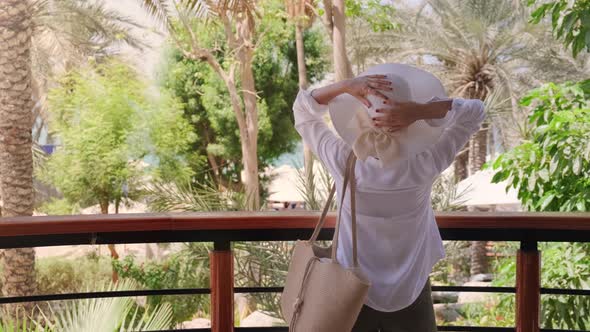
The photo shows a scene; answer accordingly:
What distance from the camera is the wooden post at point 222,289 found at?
2025mm

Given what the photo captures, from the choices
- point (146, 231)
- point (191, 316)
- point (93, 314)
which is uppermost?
point (146, 231)

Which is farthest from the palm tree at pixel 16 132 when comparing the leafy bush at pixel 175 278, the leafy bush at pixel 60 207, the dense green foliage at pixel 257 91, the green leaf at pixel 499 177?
the leafy bush at pixel 60 207

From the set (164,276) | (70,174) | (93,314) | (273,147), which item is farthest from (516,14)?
(93,314)

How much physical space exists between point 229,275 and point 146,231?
27 centimetres

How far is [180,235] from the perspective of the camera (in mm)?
1957

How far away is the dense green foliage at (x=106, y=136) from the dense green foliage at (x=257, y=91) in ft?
1.62

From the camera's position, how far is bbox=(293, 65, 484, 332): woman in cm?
133

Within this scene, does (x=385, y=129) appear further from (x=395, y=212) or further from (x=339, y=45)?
(x=339, y=45)

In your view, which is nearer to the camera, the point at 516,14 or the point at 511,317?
the point at 511,317

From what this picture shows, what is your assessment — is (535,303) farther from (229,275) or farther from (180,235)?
(180,235)

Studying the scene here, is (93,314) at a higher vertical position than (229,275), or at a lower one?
lower

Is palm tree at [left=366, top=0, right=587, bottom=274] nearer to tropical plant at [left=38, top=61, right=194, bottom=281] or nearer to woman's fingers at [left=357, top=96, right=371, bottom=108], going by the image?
tropical plant at [left=38, top=61, right=194, bottom=281]

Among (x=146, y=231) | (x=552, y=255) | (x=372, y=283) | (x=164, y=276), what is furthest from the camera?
(x=164, y=276)

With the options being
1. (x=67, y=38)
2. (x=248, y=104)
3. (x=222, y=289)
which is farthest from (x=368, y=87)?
(x=67, y=38)
